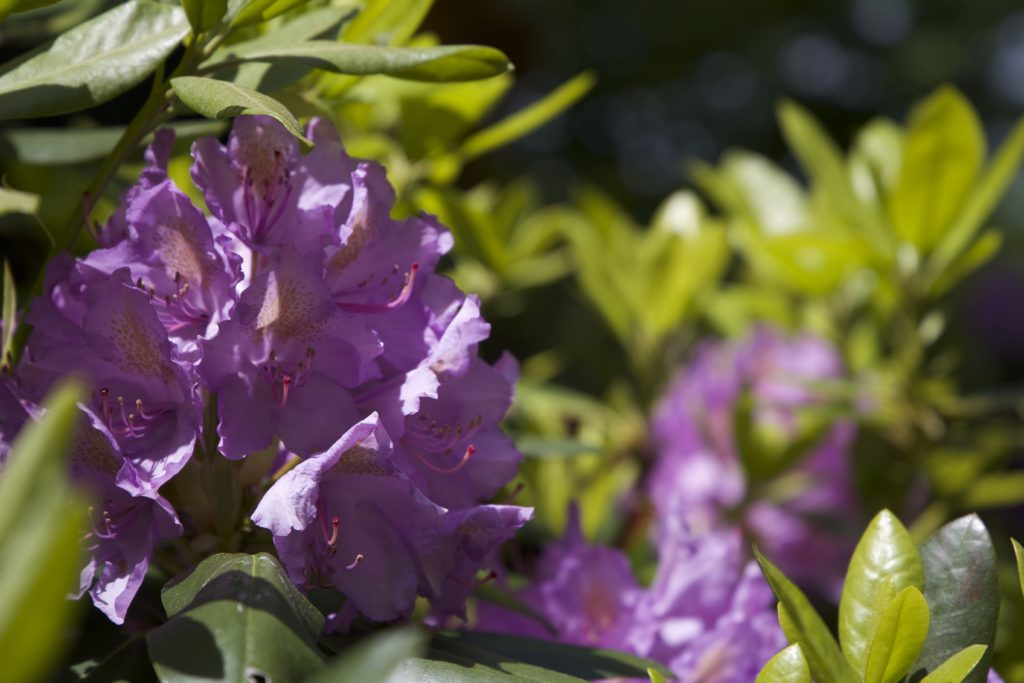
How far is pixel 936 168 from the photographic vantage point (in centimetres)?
119

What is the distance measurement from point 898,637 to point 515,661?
0.22 metres

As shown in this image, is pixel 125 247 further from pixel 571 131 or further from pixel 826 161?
pixel 571 131

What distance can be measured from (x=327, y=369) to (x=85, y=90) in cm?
21

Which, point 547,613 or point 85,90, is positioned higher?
point 85,90

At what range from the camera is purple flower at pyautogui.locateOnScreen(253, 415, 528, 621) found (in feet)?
2.03

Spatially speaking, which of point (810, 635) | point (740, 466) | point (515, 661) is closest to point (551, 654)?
point (515, 661)

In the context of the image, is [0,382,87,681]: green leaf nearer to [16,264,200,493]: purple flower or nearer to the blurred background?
[16,264,200,493]: purple flower

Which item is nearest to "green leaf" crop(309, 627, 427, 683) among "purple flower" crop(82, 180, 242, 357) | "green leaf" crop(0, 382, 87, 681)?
"green leaf" crop(0, 382, 87, 681)

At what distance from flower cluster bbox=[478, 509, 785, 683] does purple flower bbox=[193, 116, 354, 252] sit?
0.36m

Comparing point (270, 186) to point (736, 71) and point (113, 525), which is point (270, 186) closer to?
point (113, 525)

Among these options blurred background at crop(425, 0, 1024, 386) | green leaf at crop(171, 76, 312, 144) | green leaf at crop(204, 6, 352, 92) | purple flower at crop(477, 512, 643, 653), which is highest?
green leaf at crop(171, 76, 312, 144)

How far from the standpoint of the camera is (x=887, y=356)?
1764 mm

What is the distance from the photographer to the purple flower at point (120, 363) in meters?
0.62

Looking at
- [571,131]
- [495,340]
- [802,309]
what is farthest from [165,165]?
[571,131]
